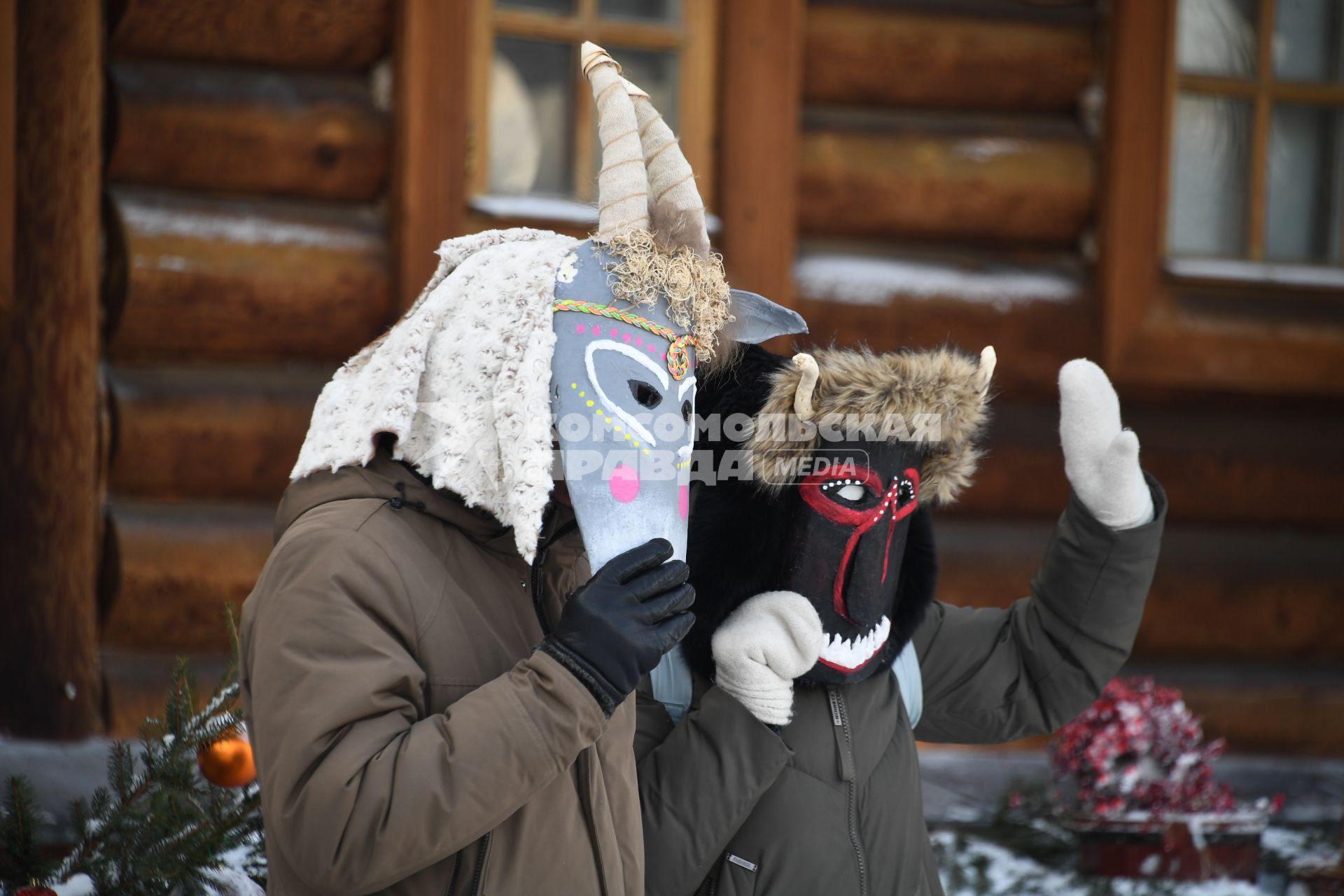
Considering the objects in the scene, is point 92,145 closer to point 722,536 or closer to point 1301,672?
point 722,536

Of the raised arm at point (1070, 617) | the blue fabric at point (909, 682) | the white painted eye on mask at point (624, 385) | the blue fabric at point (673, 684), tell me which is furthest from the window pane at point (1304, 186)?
the white painted eye on mask at point (624, 385)

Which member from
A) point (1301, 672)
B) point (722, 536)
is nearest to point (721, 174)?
point (722, 536)

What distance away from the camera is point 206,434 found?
12.2 feet

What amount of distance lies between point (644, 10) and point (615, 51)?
17 cm

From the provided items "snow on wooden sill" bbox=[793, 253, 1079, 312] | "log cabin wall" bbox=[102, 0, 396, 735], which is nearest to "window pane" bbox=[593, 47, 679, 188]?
"snow on wooden sill" bbox=[793, 253, 1079, 312]

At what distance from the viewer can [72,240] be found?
351 cm

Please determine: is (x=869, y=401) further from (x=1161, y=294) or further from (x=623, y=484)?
(x=1161, y=294)

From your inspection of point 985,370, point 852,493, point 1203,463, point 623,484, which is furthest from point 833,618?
point 1203,463

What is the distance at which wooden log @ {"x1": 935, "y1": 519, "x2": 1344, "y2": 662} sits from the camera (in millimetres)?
4367

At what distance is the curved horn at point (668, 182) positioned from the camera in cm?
170

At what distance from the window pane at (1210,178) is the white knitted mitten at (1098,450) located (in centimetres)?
270

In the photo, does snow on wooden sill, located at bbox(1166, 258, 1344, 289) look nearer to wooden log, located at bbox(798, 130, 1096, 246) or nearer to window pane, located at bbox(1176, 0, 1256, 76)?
wooden log, located at bbox(798, 130, 1096, 246)

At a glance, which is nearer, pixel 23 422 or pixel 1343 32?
pixel 23 422

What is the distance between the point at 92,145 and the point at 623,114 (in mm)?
2507
